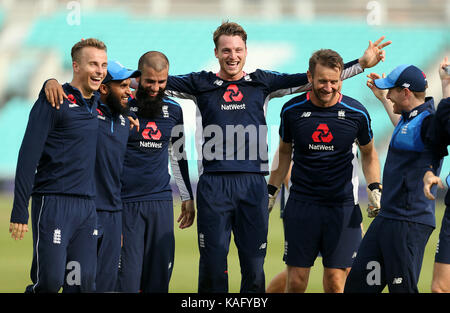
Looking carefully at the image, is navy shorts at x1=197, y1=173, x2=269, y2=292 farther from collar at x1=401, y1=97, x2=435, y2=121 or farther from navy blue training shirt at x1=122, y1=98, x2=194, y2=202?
collar at x1=401, y1=97, x2=435, y2=121

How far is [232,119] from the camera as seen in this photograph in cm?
638

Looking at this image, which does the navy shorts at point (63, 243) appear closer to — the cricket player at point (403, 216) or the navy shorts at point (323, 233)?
the navy shorts at point (323, 233)

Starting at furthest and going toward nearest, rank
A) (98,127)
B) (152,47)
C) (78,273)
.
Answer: (152,47)
(98,127)
(78,273)

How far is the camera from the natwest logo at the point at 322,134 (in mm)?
6574

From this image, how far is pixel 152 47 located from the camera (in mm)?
31234

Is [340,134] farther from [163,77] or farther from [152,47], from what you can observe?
[152,47]

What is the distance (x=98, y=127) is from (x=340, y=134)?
7.38 ft

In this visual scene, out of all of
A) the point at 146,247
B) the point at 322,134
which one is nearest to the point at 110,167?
the point at 146,247

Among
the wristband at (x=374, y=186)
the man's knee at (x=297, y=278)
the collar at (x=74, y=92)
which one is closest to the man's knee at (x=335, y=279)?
the man's knee at (x=297, y=278)

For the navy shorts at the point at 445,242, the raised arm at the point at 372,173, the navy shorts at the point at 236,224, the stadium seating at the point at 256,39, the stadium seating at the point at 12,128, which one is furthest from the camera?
the stadium seating at the point at 256,39

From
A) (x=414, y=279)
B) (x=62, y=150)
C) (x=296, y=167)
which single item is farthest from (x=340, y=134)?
(x=62, y=150)

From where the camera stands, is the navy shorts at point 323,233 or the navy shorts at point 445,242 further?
the navy shorts at point 323,233

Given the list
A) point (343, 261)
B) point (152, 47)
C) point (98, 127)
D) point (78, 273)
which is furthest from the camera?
point (152, 47)

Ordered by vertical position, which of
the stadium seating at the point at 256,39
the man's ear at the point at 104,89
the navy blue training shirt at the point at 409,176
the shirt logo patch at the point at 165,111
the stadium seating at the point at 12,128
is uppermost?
the stadium seating at the point at 256,39
